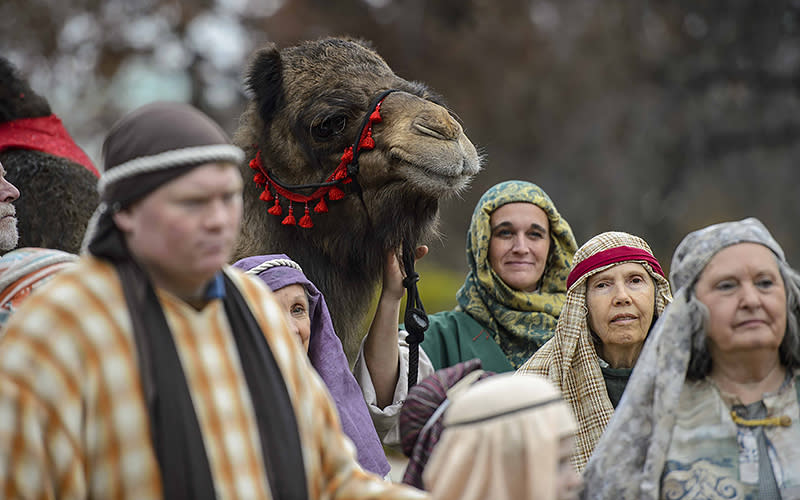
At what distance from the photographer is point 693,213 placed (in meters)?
16.5

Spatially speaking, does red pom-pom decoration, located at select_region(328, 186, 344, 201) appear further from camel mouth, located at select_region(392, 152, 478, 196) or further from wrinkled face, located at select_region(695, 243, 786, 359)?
wrinkled face, located at select_region(695, 243, 786, 359)

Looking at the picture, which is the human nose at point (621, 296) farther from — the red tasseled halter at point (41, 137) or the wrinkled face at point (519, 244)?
the red tasseled halter at point (41, 137)

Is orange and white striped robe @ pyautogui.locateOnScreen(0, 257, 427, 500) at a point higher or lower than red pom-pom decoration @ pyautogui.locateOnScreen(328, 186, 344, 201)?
lower

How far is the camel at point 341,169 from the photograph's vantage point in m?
4.16

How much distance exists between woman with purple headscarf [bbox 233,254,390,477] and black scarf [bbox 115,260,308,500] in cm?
137

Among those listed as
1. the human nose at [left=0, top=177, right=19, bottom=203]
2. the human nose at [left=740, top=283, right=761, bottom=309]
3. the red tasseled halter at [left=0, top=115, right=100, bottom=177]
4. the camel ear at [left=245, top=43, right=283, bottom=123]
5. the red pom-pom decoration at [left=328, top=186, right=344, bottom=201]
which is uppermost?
the camel ear at [left=245, top=43, right=283, bottom=123]

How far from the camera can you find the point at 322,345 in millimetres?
3822

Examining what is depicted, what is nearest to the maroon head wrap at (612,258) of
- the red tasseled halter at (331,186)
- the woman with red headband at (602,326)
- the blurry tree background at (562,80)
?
the woman with red headband at (602,326)

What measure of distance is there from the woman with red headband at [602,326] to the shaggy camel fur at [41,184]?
2144mm

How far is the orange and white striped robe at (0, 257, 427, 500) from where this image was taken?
6.38 feet

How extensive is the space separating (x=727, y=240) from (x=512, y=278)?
192 cm

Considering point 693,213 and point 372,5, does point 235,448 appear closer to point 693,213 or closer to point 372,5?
point 693,213

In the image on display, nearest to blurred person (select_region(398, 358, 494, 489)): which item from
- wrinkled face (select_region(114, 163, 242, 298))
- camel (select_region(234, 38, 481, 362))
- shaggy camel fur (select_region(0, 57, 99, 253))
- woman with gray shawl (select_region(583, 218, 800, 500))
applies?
woman with gray shawl (select_region(583, 218, 800, 500))

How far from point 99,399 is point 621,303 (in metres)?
2.37
